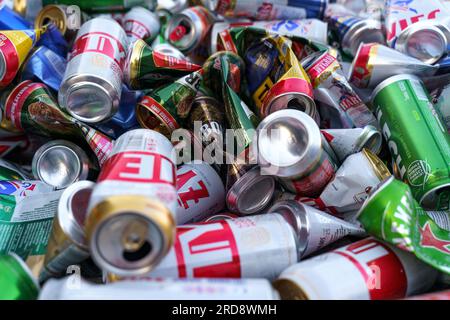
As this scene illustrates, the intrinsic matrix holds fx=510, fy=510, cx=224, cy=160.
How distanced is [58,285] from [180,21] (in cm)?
129

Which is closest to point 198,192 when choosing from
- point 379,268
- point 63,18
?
point 379,268

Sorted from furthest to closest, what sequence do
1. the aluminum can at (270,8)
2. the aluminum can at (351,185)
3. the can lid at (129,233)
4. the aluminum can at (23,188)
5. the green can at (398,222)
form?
1. the aluminum can at (270,8)
2. the aluminum can at (23,188)
3. the aluminum can at (351,185)
4. the green can at (398,222)
5. the can lid at (129,233)

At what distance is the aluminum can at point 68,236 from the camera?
1.10 metres

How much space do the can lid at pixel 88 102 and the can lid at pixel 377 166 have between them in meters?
0.72

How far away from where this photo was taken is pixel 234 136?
4.63 feet

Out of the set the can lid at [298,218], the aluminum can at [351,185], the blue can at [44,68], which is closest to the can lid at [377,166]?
the aluminum can at [351,185]

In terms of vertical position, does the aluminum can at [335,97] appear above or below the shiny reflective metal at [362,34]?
below

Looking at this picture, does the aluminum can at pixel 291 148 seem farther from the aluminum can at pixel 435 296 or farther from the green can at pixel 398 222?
the aluminum can at pixel 435 296

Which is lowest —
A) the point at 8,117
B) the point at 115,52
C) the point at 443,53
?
the point at 8,117

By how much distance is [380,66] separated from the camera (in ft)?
5.20

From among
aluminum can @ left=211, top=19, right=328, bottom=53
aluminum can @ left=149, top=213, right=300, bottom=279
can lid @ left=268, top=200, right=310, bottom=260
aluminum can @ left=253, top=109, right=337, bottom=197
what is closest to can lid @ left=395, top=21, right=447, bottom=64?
aluminum can @ left=211, top=19, right=328, bottom=53

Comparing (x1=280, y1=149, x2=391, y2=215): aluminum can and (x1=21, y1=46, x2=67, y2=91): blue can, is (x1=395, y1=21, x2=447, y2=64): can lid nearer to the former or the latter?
(x1=280, y1=149, x2=391, y2=215): aluminum can
